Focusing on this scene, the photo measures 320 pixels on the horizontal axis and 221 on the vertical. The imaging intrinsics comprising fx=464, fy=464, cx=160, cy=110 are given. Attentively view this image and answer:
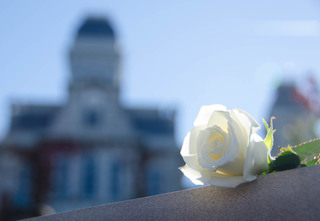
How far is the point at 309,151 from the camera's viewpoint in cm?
132

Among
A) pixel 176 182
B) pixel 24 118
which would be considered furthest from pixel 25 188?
pixel 176 182

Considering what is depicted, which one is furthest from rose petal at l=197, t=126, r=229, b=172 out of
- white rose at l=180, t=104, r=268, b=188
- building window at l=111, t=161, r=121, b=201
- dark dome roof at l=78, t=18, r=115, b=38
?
dark dome roof at l=78, t=18, r=115, b=38

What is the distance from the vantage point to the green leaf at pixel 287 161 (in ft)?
4.14

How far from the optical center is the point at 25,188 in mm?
20234

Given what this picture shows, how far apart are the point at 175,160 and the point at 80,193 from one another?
4.57m

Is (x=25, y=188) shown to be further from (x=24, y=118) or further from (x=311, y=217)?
(x=311, y=217)

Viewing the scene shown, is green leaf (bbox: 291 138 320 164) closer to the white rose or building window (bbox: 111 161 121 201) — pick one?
the white rose

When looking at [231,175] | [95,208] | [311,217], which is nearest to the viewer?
[311,217]

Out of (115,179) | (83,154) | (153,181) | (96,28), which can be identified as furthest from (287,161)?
(96,28)

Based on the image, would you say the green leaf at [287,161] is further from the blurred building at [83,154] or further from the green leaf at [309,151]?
the blurred building at [83,154]

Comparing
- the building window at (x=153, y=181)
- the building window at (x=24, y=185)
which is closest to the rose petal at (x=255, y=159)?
the building window at (x=24, y=185)

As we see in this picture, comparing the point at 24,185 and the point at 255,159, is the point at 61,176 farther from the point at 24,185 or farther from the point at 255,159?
the point at 255,159

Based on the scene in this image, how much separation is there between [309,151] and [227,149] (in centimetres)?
27

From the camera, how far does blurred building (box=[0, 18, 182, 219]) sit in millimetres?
19875
